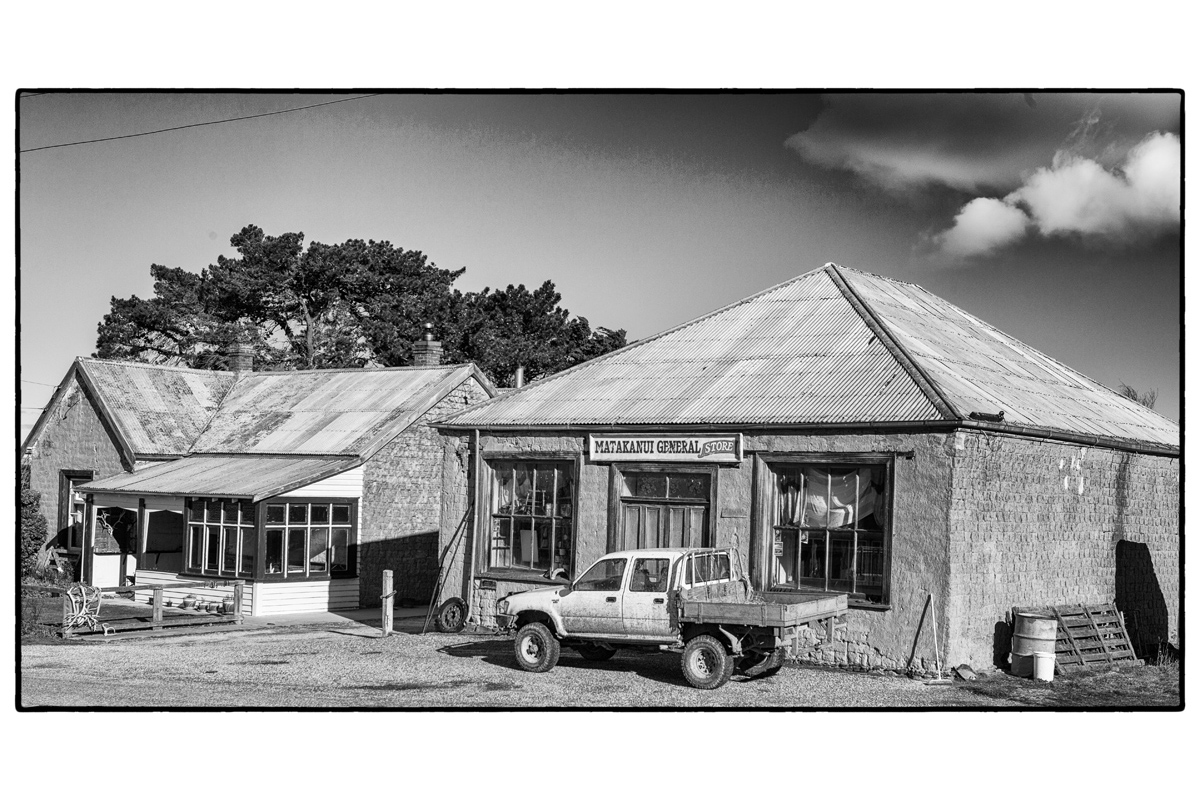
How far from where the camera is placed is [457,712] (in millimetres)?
15414

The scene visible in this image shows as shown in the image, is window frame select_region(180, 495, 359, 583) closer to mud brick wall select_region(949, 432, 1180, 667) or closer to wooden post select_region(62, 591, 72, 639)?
wooden post select_region(62, 591, 72, 639)

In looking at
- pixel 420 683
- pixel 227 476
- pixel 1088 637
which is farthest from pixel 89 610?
pixel 1088 637

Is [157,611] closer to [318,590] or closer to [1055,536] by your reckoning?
[318,590]

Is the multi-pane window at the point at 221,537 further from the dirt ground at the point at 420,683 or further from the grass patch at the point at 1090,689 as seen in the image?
the grass patch at the point at 1090,689

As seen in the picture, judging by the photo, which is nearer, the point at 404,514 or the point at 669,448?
the point at 669,448

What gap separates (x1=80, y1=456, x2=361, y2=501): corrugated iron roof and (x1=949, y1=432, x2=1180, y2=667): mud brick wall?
1433 centimetres

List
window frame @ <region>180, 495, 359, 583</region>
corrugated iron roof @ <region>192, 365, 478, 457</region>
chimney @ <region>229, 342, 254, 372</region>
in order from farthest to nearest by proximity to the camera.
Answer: chimney @ <region>229, 342, 254, 372</region> → corrugated iron roof @ <region>192, 365, 478, 457</region> → window frame @ <region>180, 495, 359, 583</region>

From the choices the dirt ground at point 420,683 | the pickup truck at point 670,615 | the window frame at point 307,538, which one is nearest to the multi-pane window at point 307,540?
the window frame at point 307,538

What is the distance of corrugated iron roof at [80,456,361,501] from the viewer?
90.1 ft

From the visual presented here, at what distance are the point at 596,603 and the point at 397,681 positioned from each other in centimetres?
279

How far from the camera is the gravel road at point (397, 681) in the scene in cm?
1616

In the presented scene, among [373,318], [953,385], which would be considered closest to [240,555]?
[953,385]

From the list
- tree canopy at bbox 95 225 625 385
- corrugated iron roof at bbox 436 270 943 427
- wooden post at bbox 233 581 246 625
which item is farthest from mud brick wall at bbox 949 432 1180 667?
tree canopy at bbox 95 225 625 385

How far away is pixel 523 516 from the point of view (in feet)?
71.6
